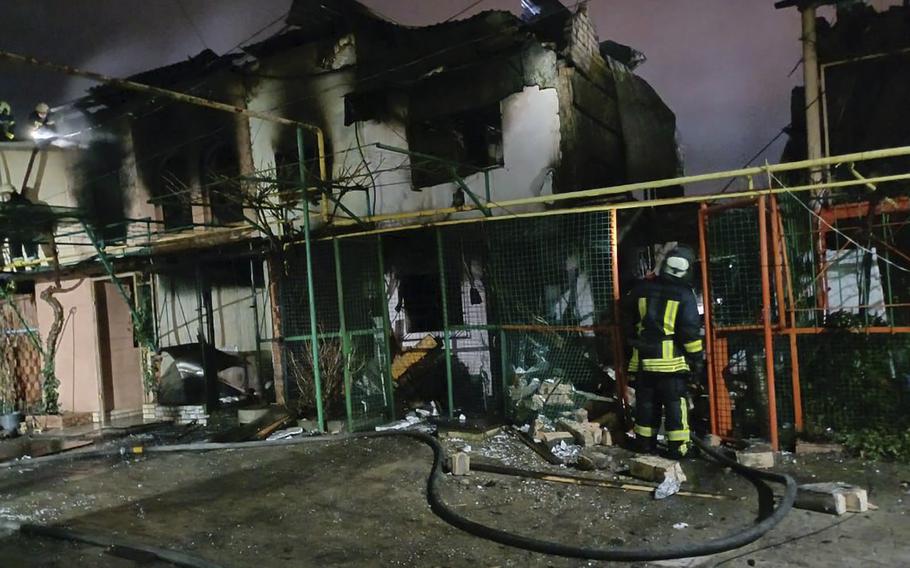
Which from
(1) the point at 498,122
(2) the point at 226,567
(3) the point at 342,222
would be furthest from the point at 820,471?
(1) the point at 498,122

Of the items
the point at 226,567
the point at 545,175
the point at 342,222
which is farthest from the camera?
the point at 545,175

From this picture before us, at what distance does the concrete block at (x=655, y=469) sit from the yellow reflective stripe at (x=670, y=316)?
128 cm

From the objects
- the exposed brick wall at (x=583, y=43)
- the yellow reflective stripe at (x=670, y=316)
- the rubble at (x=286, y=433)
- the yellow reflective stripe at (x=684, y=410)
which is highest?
the exposed brick wall at (x=583, y=43)

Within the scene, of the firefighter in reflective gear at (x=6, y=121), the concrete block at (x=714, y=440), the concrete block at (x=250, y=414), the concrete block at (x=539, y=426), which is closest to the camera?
the concrete block at (x=714, y=440)

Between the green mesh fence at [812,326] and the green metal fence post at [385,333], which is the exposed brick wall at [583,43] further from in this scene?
the green mesh fence at [812,326]

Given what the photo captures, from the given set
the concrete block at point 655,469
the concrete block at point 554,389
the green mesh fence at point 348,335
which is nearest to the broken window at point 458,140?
the green mesh fence at point 348,335

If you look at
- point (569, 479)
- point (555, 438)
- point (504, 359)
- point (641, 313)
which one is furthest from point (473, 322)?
point (569, 479)

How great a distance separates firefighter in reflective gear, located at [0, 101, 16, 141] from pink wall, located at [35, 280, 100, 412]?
164 inches

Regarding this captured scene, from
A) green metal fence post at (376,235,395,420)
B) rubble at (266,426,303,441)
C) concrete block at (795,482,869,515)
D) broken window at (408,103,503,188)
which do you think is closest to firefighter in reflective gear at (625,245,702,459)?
concrete block at (795,482,869,515)

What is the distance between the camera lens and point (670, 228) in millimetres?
10617

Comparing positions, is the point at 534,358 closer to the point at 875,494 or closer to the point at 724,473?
the point at 724,473

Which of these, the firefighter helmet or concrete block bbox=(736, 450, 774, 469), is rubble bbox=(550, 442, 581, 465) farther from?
the firefighter helmet

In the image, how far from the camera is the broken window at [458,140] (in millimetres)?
11281

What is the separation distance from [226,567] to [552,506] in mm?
2502
